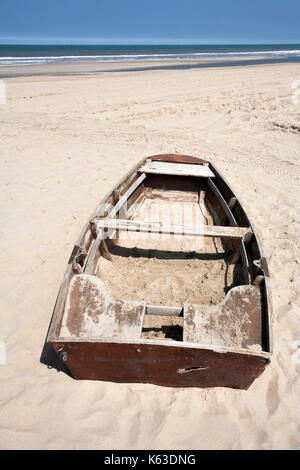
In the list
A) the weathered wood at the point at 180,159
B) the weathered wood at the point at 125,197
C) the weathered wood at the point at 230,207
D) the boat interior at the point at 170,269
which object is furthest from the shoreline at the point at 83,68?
the weathered wood at the point at 230,207

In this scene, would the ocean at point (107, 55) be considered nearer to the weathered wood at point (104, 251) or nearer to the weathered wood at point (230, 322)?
the weathered wood at point (104, 251)

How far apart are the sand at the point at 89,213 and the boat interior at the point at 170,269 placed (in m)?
0.60

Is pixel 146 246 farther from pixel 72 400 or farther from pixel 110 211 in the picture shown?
pixel 72 400

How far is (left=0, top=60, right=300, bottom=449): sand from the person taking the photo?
211 centimetres

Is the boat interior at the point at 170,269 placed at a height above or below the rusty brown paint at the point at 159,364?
above

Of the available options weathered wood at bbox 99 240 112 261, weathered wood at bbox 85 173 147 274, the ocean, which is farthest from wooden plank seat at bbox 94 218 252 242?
the ocean

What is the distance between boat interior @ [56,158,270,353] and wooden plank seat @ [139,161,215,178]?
2 centimetres

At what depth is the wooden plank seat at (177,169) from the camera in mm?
4879

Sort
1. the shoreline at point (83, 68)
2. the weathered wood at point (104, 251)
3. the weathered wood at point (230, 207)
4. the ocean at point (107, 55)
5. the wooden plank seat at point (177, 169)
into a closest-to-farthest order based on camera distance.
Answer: the weathered wood at point (104, 251)
the weathered wood at point (230, 207)
the wooden plank seat at point (177, 169)
the shoreline at point (83, 68)
the ocean at point (107, 55)

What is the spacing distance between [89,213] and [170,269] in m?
2.20

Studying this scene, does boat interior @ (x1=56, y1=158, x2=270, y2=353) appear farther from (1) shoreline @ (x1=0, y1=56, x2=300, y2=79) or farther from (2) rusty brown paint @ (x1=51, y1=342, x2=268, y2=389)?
(1) shoreline @ (x1=0, y1=56, x2=300, y2=79)

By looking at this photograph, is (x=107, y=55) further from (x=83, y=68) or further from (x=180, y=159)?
(x=180, y=159)

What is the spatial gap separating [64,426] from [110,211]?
261 cm
